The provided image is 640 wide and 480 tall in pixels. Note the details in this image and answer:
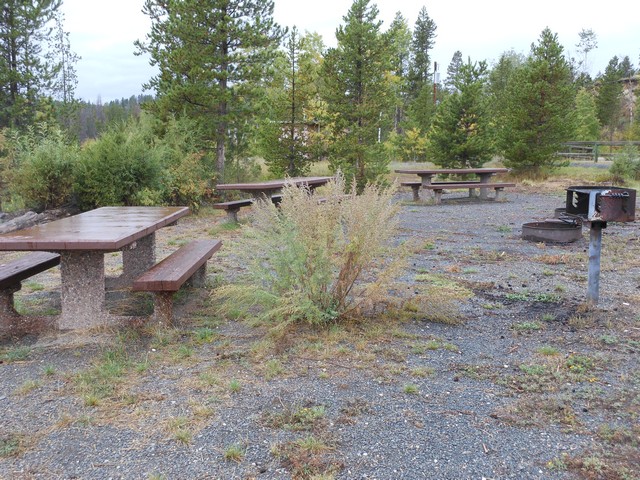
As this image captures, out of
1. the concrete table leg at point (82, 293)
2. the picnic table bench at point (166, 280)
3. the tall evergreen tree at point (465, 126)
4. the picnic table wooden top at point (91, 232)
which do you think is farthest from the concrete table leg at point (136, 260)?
the tall evergreen tree at point (465, 126)

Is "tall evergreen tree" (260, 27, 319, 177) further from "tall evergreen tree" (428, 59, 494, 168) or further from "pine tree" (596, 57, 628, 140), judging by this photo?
"pine tree" (596, 57, 628, 140)

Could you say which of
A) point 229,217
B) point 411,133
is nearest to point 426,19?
point 411,133

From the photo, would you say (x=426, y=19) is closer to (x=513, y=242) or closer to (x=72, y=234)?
(x=513, y=242)

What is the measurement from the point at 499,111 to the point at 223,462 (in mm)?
32391

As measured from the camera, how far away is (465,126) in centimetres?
1912

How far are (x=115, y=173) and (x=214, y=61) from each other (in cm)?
405

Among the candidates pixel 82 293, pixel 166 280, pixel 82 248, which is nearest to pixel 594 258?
pixel 166 280

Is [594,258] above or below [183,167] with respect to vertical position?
below

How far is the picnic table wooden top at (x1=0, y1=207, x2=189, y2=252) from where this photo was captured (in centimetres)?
352

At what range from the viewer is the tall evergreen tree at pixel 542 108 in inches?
725

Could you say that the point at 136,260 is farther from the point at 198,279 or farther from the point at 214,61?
the point at 214,61

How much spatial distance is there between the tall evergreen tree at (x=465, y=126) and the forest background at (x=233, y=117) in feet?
0.14

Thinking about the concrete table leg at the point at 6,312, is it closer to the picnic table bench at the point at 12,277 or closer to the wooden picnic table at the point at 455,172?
the picnic table bench at the point at 12,277

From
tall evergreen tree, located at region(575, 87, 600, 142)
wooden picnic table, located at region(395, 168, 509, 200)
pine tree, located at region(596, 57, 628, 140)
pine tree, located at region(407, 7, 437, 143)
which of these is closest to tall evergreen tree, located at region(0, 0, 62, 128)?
wooden picnic table, located at region(395, 168, 509, 200)
